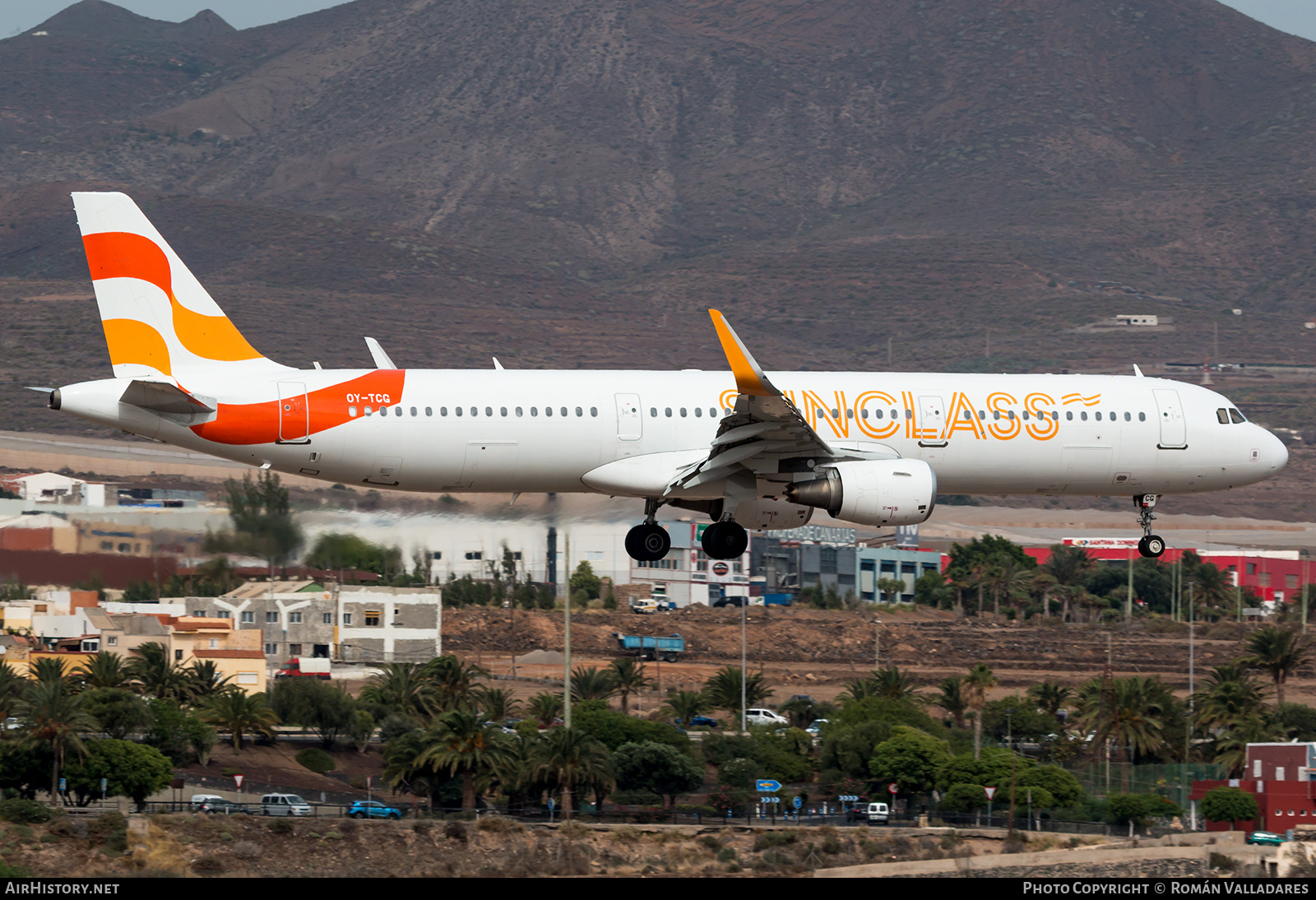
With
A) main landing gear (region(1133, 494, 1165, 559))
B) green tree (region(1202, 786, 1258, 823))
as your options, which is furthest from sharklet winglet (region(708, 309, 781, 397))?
green tree (region(1202, 786, 1258, 823))

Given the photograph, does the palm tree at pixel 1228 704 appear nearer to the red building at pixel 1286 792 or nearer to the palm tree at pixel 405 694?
the red building at pixel 1286 792

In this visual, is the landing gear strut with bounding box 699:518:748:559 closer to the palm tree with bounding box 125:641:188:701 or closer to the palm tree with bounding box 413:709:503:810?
the palm tree with bounding box 413:709:503:810

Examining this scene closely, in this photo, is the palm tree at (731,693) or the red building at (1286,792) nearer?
the red building at (1286,792)

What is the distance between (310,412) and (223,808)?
108 ft

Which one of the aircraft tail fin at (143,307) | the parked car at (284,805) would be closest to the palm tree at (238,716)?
the parked car at (284,805)

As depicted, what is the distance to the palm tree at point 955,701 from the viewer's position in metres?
86.9

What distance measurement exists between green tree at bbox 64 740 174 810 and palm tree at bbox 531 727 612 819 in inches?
575

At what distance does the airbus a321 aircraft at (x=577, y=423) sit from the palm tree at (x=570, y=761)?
32.8 m

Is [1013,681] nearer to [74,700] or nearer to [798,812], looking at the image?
[798,812]

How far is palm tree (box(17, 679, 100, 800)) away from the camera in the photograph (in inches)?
2621

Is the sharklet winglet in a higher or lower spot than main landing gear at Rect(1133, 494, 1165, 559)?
higher

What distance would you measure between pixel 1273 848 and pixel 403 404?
42.5 meters

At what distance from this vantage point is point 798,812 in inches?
2758

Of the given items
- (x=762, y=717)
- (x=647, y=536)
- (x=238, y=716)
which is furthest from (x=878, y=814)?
(x=647, y=536)
